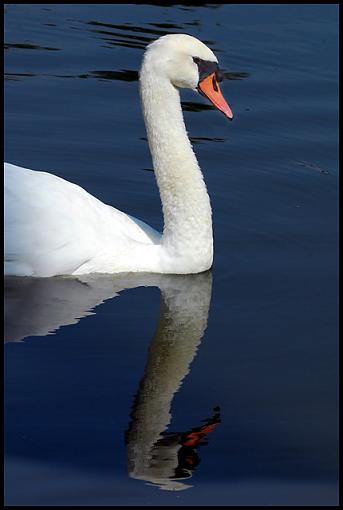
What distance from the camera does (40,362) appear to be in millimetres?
7262

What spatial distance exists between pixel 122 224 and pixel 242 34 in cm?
530

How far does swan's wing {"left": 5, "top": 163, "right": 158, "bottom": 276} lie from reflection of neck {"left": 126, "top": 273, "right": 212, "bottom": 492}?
1.78 ft

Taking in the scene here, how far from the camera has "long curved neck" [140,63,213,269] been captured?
869cm

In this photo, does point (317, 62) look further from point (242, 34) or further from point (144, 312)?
point (144, 312)

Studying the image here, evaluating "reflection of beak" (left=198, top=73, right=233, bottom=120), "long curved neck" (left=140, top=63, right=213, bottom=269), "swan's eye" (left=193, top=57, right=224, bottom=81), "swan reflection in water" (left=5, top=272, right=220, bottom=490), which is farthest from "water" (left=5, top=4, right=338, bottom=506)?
"swan's eye" (left=193, top=57, right=224, bottom=81)

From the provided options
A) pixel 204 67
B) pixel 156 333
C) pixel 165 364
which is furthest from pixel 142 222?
pixel 165 364

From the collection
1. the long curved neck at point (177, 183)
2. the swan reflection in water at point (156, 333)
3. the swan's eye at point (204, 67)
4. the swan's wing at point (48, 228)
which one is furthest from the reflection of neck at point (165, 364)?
the swan's eye at point (204, 67)

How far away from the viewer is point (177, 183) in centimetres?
877

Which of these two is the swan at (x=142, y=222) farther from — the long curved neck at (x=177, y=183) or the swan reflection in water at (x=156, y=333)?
the swan reflection in water at (x=156, y=333)

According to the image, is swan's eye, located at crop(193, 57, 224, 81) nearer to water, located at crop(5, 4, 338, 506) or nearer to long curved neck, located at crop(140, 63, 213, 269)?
long curved neck, located at crop(140, 63, 213, 269)

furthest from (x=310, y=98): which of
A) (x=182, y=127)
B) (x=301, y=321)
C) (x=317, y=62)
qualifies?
(x=301, y=321)

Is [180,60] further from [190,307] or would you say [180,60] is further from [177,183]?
[190,307]

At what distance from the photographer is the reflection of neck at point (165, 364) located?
6.41 meters

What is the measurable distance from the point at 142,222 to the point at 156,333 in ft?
4.38
